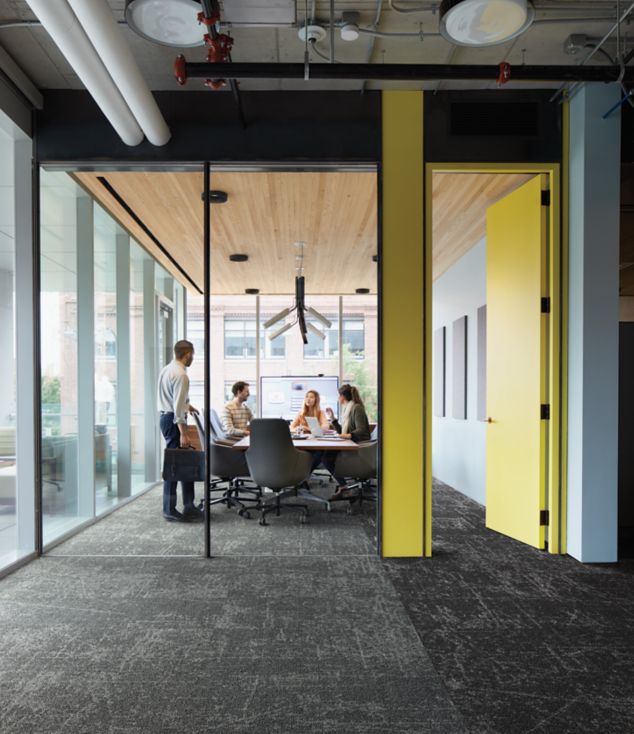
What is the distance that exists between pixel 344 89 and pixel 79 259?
9.03 feet

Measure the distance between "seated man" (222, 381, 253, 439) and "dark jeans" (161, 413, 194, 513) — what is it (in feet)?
5.08

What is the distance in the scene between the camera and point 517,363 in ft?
16.0

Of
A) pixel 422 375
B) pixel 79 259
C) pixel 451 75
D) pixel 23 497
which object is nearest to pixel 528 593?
pixel 422 375

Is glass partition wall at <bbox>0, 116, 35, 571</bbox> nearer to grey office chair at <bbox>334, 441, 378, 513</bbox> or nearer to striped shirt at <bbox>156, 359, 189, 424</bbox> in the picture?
striped shirt at <bbox>156, 359, 189, 424</bbox>

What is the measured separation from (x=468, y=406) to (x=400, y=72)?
4.55 meters

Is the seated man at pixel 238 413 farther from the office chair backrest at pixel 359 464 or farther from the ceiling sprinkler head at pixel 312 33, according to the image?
the ceiling sprinkler head at pixel 312 33

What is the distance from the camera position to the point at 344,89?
4375 mm

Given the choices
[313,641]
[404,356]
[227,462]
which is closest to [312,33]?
[404,356]

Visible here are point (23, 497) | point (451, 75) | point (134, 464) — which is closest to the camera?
point (451, 75)

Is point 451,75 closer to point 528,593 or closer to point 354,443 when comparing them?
point 528,593

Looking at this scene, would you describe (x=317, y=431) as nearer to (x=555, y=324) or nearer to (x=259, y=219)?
(x=259, y=219)

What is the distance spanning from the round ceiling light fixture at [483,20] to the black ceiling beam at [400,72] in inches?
21.8

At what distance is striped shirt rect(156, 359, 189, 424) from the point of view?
18.8 ft

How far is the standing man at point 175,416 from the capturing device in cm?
572
